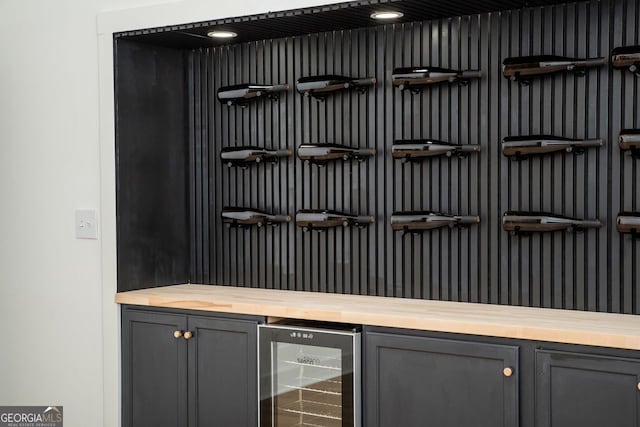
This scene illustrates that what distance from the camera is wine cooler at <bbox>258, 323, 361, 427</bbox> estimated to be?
3090 millimetres

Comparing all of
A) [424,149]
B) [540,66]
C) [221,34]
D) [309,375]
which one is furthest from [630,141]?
[221,34]

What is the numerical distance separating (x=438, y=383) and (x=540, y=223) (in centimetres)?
74

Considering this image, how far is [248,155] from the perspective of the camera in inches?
150

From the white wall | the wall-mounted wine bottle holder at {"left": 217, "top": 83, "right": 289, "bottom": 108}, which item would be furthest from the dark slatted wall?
the white wall

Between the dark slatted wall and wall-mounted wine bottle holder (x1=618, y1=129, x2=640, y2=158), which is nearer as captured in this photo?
wall-mounted wine bottle holder (x1=618, y1=129, x2=640, y2=158)

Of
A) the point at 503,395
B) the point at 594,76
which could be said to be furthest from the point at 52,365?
the point at 594,76

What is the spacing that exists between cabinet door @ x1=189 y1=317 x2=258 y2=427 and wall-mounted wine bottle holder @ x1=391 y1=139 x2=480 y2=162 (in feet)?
3.08

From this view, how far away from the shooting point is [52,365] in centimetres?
408

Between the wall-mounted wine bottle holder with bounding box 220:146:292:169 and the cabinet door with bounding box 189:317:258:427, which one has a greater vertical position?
the wall-mounted wine bottle holder with bounding box 220:146:292:169

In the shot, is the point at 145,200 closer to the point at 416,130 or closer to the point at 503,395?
the point at 416,130

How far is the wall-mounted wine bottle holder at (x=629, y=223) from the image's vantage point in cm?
291

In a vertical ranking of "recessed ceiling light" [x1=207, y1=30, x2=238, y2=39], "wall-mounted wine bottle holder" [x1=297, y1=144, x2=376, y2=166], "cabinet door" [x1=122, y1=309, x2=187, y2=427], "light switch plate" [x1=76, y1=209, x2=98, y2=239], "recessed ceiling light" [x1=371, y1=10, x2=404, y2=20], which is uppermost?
"recessed ceiling light" [x1=207, y1=30, x2=238, y2=39]

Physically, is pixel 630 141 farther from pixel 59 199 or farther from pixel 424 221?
pixel 59 199

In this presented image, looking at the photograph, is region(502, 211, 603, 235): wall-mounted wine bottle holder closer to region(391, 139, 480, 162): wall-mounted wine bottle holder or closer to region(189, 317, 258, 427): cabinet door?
region(391, 139, 480, 162): wall-mounted wine bottle holder
